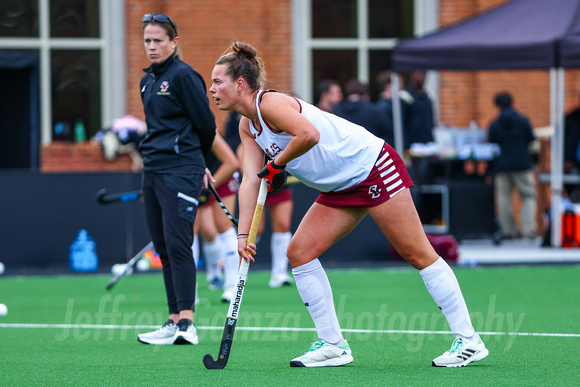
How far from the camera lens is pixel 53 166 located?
1522 centimetres

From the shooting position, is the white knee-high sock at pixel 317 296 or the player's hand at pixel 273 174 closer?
the player's hand at pixel 273 174

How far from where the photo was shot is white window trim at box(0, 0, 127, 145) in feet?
50.1

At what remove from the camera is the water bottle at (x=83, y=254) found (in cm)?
1239

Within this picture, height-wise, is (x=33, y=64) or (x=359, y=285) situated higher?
(x=33, y=64)

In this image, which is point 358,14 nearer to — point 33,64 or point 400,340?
point 33,64

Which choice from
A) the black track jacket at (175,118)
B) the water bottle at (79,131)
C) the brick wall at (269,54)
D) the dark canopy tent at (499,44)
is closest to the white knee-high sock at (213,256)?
the black track jacket at (175,118)

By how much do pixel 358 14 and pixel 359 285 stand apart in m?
6.93

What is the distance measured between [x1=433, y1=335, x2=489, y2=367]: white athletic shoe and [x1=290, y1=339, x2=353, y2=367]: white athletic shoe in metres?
0.55

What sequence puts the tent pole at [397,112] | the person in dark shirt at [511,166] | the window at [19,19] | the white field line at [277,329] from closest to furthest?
the white field line at [277,329] → the tent pole at [397,112] → the person in dark shirt at [511,166] → the window at [19,19]

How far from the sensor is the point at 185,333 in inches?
259

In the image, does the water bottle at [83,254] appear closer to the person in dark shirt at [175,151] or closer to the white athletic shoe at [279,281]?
the white athletic shoe at [279,281]

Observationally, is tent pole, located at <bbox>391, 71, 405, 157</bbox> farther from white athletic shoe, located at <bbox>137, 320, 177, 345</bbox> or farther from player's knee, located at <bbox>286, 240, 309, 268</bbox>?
player's knee, located at <bbox>286, 240, 309, 268</bbox>

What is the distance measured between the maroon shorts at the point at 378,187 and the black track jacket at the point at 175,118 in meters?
1.39

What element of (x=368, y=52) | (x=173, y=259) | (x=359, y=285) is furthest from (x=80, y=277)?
(x=368, y=52)
